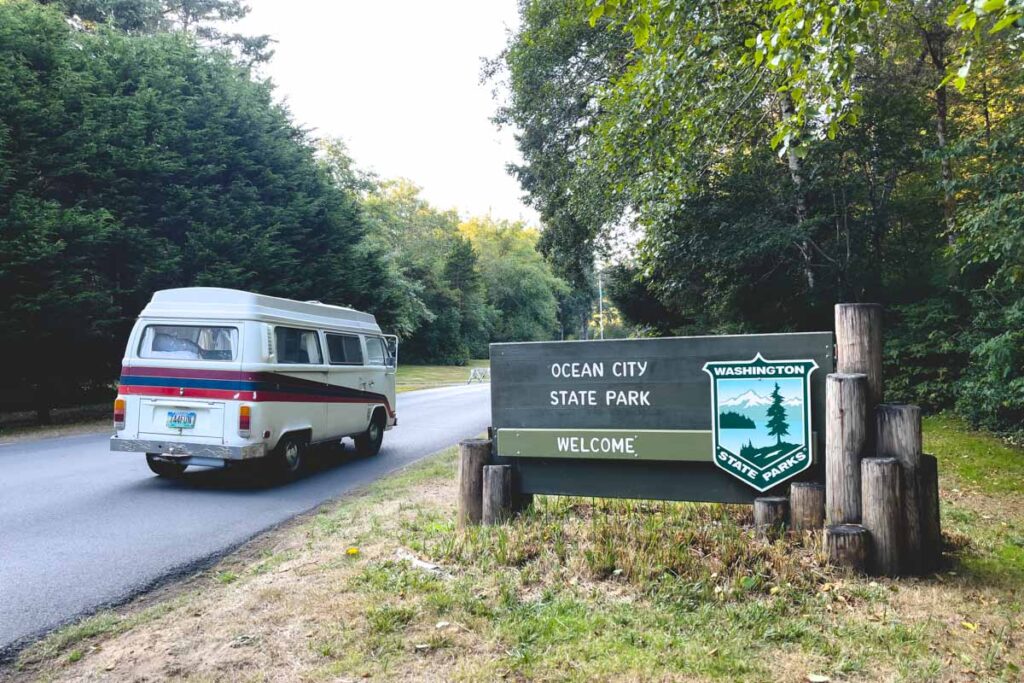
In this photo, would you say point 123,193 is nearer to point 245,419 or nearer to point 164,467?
point 164,467

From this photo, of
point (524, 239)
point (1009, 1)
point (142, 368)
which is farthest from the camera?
point (524, 239)

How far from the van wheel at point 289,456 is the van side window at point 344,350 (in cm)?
147

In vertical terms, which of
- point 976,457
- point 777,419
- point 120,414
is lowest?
point 976,457

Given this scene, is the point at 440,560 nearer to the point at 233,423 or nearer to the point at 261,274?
the point at 233,423

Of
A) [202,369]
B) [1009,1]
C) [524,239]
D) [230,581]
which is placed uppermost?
[524,239]

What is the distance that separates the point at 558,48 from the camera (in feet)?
60.3

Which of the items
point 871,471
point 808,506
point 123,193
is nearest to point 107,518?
point 808,506

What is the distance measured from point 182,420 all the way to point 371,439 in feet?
12.5

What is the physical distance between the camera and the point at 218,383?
338 inches

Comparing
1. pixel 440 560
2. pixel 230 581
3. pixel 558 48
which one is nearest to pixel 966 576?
pixel 440 560

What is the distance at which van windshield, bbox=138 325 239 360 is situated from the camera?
8.78 meters

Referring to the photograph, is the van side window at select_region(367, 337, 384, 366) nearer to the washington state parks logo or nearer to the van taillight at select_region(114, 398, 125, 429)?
the van taillight at select_region(114, 398, 125, 429)

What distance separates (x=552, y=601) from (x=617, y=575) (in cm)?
57

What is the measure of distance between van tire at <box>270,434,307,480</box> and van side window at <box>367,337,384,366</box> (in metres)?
2.45
